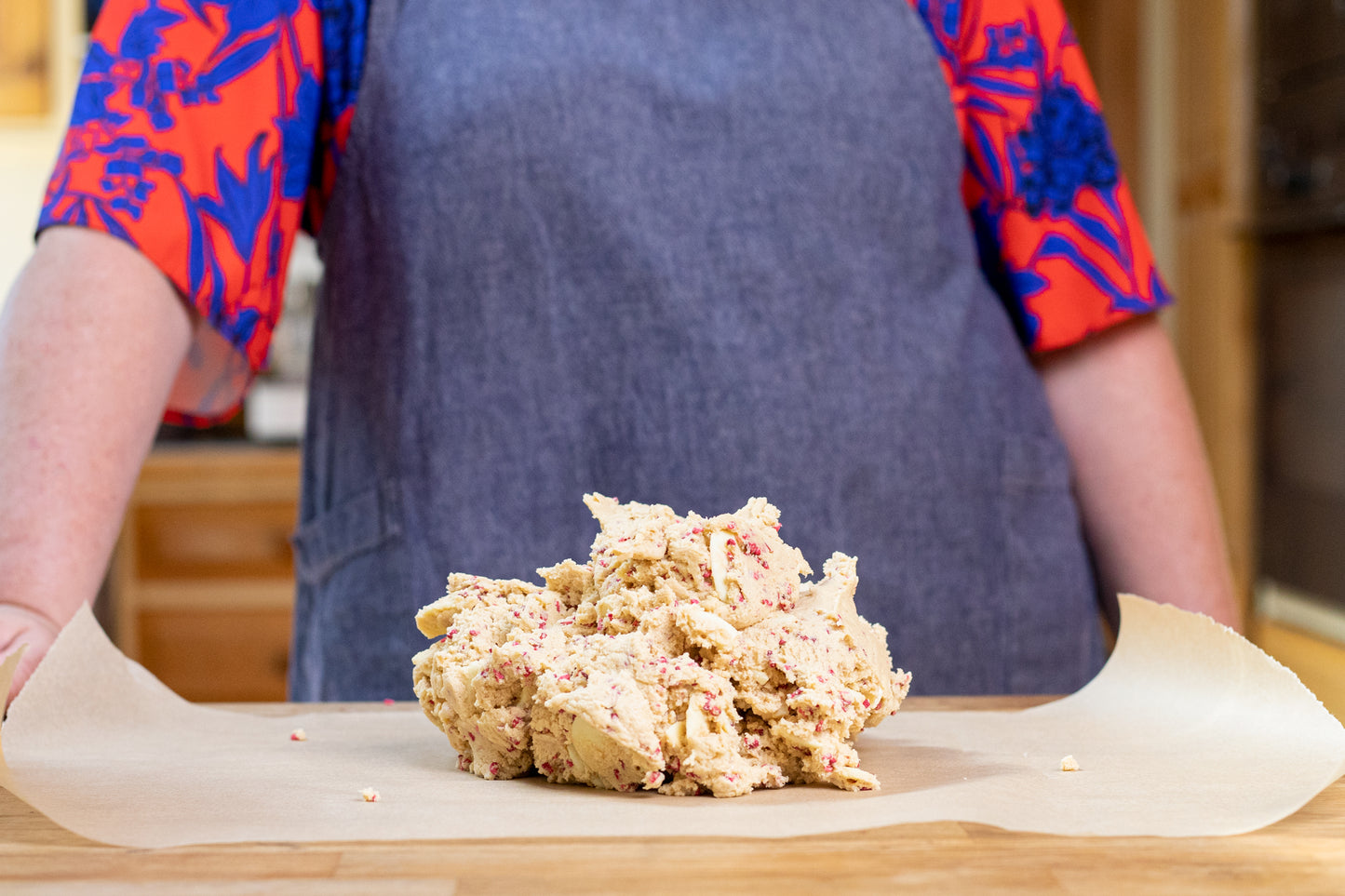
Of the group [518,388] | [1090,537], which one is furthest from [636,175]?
[1090,537]

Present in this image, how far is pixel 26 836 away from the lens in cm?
47

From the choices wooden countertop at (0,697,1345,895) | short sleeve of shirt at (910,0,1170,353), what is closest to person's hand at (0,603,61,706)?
wooden countertop at (0,697,1345,895)

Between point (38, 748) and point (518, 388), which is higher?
point (518, 388)

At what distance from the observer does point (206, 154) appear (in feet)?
2.59

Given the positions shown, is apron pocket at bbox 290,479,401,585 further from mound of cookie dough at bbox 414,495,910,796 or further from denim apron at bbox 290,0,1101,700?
mound of cookie dough at bbox 414,495,910,796

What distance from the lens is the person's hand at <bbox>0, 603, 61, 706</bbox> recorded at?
62 centimetres

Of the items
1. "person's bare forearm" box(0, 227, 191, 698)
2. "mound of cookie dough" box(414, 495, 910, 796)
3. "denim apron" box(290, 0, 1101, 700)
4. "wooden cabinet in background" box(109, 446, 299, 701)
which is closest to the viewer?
"mound of cookie dough" box(414, 495, 910, 796)

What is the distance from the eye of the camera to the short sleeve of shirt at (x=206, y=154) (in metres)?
0.75

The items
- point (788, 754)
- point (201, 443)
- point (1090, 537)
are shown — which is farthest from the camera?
point (201, 443)

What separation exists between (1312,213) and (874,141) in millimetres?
1435

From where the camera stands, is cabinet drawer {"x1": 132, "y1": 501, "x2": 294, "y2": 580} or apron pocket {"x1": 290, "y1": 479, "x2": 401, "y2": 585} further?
cabinet drawer {"x1": 132, "y1": 501, "x2": 294, "y2": 580}

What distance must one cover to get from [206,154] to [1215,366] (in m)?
2.05

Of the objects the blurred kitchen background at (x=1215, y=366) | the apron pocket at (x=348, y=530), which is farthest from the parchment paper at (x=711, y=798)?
the blurred kitchen background at (x=1215, y=366)

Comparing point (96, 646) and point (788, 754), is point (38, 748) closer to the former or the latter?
point (96, 646)
